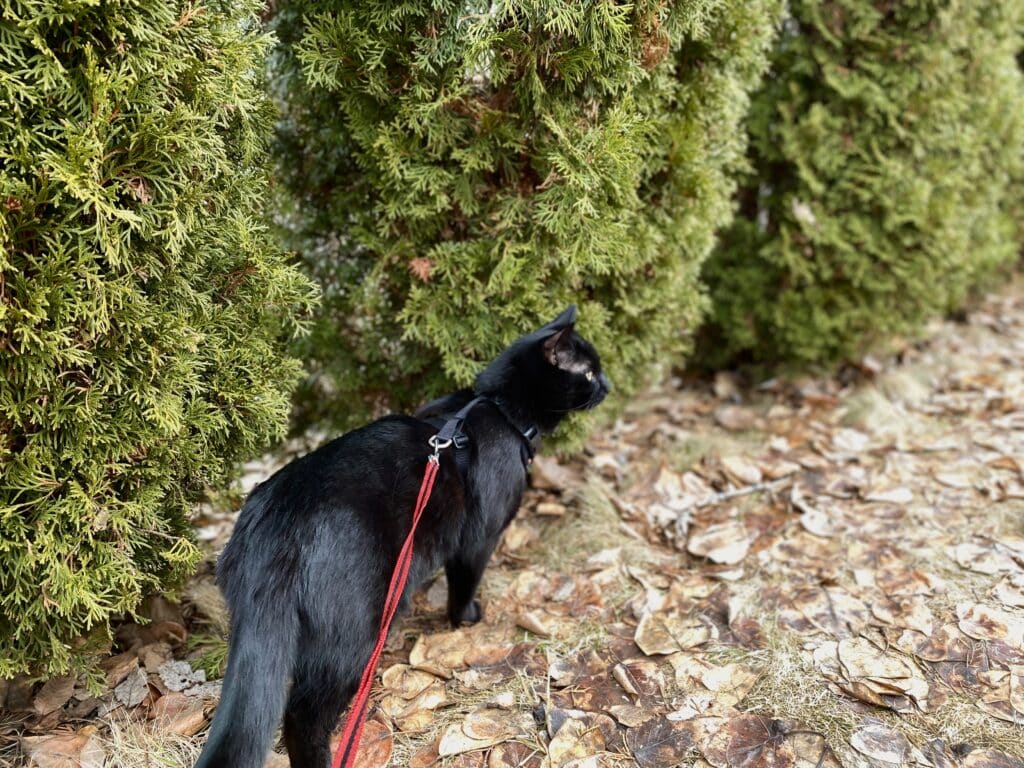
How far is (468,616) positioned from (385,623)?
0.68 meters

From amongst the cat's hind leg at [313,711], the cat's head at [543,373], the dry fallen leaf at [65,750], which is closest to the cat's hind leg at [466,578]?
the cat's head at [543,373]

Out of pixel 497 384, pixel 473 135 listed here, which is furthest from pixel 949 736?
pixel 473 135

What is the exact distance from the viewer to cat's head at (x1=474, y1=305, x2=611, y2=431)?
2.34 m

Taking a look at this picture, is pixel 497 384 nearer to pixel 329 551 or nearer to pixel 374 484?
pixel 374 484

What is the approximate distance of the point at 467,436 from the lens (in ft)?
7.20

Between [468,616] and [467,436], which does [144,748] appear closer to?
[468,616]

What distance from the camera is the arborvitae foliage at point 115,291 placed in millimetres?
1493

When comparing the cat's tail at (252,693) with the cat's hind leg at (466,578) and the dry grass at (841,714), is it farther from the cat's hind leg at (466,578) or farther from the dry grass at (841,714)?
the dry grass at (841,714)

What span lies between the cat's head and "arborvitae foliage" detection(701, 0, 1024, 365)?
1.84 metres

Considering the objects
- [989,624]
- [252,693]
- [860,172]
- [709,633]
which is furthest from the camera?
[860,172]

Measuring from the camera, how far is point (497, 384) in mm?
2363

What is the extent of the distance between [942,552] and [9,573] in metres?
2.86

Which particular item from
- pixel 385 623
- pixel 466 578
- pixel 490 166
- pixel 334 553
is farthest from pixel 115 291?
pixel 466 578

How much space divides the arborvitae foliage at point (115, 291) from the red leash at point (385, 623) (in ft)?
1.79
